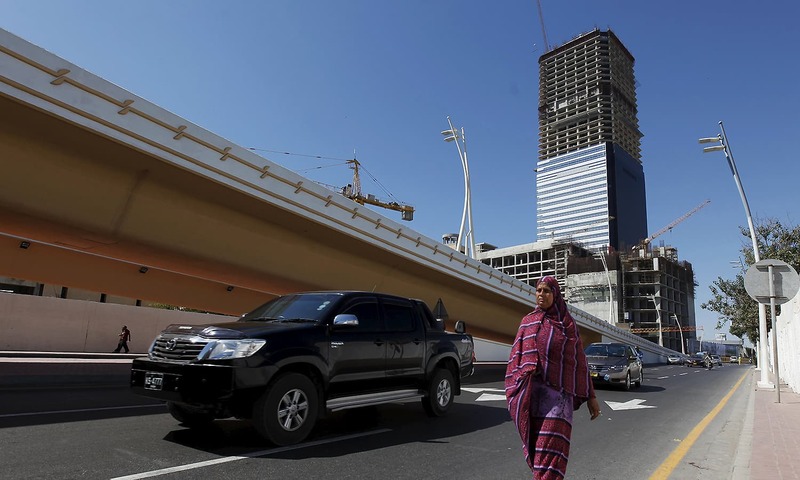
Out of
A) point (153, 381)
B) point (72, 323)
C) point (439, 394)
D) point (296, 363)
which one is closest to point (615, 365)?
point (439, 394)

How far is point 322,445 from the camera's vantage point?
20.2ft

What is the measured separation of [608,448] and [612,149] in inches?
7578

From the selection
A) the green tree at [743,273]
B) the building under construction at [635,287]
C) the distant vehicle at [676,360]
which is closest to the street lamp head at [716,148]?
the green tree at [743,273]

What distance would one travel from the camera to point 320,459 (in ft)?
18.1

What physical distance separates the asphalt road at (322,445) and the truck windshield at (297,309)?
1.49 metres

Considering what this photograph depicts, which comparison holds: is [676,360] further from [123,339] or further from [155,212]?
[155,212]

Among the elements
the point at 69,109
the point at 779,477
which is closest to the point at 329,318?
the point at 779,477

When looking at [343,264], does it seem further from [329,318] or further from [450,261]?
[329,318]

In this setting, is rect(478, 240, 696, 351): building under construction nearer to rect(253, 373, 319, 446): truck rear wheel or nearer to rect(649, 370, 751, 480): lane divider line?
rect(649, 370, 751, 480): lane divider line

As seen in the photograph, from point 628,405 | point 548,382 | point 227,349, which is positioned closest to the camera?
point 548,382

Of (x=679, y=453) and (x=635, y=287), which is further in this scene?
(x=635, y=287)

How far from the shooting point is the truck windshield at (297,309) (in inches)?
273

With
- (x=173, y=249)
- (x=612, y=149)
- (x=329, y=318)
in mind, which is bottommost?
(x=329, y=318)

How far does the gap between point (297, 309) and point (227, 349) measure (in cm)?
160
